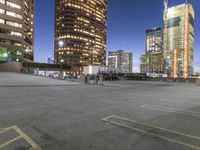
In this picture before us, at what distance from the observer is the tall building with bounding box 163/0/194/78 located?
525 feet

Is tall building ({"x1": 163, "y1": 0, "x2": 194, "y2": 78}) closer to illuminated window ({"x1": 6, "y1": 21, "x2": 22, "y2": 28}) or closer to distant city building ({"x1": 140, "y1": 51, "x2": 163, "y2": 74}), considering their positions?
distant city building ({"x1": 140, "y1": 51, "x2": 163, "y2": 74})

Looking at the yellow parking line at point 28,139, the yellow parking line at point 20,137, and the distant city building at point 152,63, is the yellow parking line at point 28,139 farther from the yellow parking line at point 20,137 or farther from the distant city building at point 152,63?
the distant city building at point 152,63

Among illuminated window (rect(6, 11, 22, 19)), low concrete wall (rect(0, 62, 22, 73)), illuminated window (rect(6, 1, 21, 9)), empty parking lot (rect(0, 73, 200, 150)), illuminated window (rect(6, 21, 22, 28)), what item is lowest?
empty parking lot (rect(0, 73, 200, 150))

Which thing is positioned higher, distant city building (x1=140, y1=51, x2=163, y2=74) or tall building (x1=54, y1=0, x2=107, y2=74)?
tall building (x1=54, y1=0, x2=107, y2=74)

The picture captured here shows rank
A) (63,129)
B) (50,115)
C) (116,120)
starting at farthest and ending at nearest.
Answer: (50,115) < (116,120) < (63,129)

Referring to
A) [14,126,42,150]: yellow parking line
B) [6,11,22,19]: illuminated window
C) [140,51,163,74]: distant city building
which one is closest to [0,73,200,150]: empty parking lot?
[14,126,42,150]: yellow parking line

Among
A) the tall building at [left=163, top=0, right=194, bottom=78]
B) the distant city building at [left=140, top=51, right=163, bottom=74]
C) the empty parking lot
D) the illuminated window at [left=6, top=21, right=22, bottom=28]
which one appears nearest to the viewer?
the empty parking lot

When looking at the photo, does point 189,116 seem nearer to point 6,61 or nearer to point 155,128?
point 155,128

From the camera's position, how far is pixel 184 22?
177375 mm

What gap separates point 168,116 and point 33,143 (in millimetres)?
5557

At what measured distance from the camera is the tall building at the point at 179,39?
160 metres

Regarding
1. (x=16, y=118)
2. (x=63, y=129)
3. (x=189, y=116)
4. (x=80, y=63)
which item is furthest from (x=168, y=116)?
(x=80, y=63)

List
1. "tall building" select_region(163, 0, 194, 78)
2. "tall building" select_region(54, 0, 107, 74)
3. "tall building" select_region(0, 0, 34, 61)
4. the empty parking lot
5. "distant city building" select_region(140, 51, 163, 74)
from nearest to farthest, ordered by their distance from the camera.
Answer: the empty parking lot → "tall building" select_region(0, 0, 34, 61) → "tall building" select_region(163, 0, 194, 78) → "distant city building" select_region(140, 51, 163, 74) → "tall building" select_region(54, 0, 107, 74)

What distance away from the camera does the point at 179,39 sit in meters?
184
